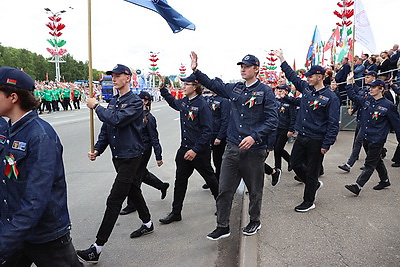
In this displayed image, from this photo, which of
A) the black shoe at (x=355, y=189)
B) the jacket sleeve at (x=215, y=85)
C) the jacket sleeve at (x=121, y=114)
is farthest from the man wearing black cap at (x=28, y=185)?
the black shoe at (x=355, y=189)

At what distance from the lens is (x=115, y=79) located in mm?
3820

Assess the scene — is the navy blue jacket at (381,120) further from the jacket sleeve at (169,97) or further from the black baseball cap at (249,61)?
the jacket sleeve at (169,97)

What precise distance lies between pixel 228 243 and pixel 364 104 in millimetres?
3807

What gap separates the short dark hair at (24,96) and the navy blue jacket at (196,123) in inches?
106

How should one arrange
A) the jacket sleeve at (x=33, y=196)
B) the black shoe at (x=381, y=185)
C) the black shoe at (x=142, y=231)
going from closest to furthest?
1. the jacket sleeve at (x=33, y=196)
2. the black shoe at (x=142, y=231)
3. the black shoe at (x=381, y=185)

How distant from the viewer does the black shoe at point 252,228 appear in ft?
13.7

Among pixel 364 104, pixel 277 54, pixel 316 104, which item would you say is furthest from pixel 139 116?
pixel 364 104

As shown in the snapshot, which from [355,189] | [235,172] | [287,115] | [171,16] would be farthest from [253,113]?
[287,115]

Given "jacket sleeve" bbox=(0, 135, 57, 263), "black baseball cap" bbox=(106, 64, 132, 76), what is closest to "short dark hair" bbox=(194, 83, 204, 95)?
"black baseball cap" bbox=(106, 64, 132, 76)

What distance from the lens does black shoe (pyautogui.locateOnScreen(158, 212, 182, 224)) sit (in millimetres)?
4847

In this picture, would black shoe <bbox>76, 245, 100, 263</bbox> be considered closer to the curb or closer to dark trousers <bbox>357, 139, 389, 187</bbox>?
the curb

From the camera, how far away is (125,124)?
3.69 meters

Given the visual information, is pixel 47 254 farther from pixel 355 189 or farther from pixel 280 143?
pixel 280 143

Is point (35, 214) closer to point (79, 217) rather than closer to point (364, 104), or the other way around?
point (79, 217)
